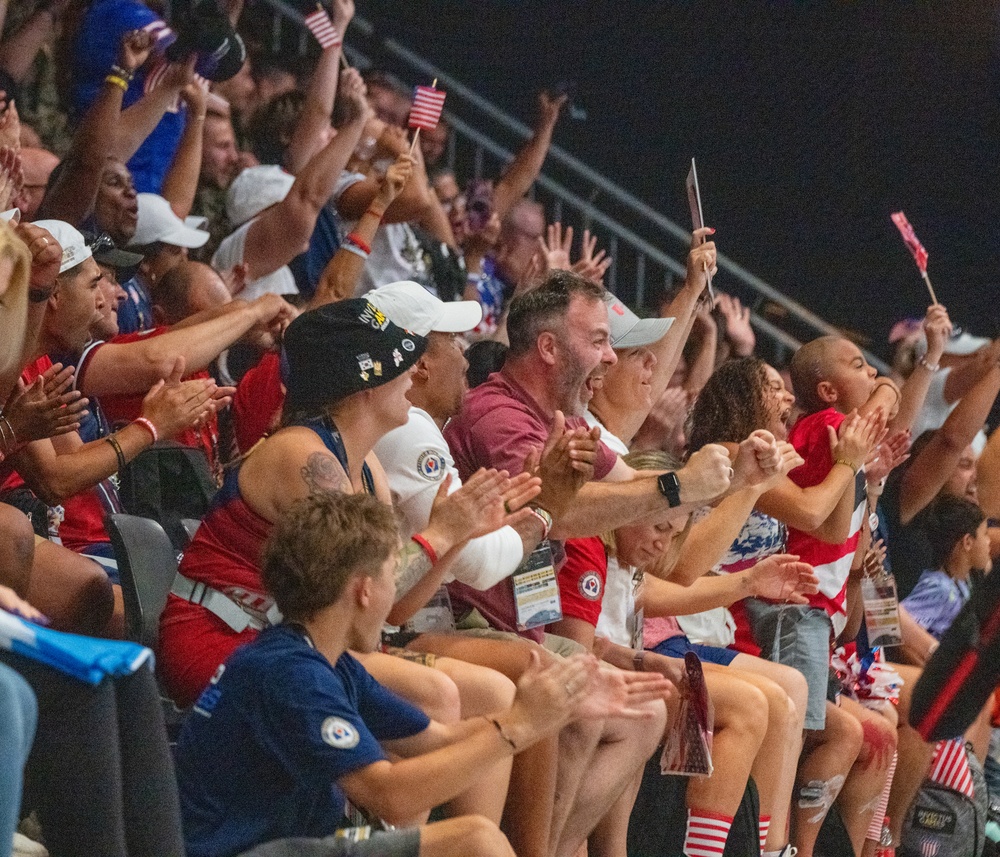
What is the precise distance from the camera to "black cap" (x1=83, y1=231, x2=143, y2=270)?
4298mm

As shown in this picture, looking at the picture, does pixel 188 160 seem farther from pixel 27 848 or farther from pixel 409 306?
pixel 27 848

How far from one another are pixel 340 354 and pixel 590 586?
111 cm

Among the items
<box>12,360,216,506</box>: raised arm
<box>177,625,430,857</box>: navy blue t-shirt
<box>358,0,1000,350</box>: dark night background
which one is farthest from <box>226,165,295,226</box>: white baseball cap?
<box>177,625,430,857</box>: navy blue t-shirt

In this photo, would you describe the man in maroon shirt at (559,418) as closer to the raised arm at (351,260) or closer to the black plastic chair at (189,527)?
the black plastic chair at (189,527)

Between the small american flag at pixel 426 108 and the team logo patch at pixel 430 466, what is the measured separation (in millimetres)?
2639

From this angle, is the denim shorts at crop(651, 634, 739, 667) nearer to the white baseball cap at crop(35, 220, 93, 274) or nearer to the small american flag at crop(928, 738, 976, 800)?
the small american flag at crop(928, 738, 976, 800)

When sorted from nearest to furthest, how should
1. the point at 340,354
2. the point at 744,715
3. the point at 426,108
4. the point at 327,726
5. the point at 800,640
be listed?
the point at 327,726, the point at 340,354, the point at 744,715, the point at 800,640, the point at 426,108

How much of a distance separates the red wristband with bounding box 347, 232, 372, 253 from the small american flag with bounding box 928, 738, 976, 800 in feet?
8.55

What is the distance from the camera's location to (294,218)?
559 centimetres

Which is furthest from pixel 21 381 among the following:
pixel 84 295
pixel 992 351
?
pixel 992 351

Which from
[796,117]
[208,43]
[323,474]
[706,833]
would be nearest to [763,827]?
[706,833]

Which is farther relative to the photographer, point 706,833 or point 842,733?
point 842,733

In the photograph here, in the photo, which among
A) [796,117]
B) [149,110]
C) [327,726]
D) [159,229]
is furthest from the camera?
[796,117]

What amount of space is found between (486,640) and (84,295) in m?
1.34
